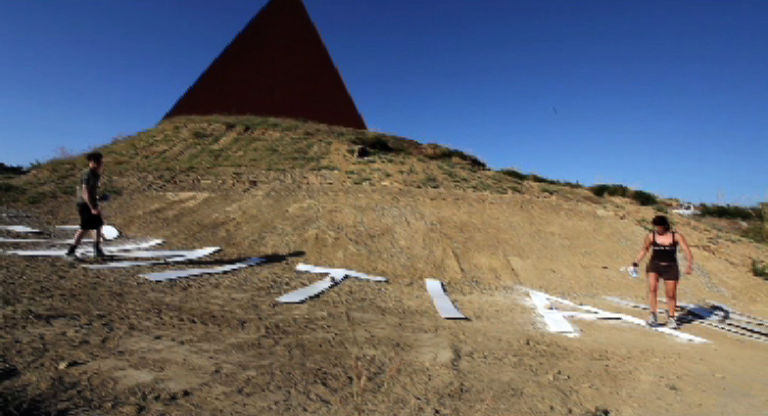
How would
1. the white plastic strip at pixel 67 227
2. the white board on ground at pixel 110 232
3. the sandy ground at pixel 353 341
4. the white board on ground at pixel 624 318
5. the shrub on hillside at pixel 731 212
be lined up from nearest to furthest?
the sandy ground at pixel 353 341 < the white board on ground at pixel 624 318 < the white board on ground at pixel 110 232 < the white plastic strip at pixel 67 227 < the shrub on hillside at pixel 731 212

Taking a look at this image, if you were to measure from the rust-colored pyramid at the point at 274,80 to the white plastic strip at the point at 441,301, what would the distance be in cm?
1869

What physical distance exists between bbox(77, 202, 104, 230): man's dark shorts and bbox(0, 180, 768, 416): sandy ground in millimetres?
840

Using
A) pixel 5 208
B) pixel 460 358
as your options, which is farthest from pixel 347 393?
pixel 5 208

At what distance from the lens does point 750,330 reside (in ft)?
23.2

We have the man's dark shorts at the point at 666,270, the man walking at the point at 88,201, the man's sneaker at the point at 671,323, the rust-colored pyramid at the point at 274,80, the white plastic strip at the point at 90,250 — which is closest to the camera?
the man's dark shorts at the point at 666,270

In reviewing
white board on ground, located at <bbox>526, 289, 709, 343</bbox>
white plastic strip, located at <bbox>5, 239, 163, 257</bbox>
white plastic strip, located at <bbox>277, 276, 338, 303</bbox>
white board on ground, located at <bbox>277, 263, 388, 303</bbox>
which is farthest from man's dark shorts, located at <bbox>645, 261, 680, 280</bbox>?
white plastic strip, located at <bbox>5, 239, 163, 257</bbox>

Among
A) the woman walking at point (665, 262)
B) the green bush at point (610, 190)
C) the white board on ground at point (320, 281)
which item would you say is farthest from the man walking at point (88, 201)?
the green bush at point (610, 190)

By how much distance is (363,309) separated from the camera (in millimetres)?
6215

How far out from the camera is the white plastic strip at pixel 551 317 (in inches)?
235

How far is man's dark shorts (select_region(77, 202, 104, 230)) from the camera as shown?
712 cm

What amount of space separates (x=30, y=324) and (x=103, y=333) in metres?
0.66

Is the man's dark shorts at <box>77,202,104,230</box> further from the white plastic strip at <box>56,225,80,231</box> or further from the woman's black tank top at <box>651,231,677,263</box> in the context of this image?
the woman's black tank top at <box>651,231,677,263</box>

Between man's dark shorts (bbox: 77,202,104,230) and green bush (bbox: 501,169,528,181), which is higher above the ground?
green bush (bbox: 501,169,528,181)

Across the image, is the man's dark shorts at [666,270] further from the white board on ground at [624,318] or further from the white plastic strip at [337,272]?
the white plastic strip at [337,272]
